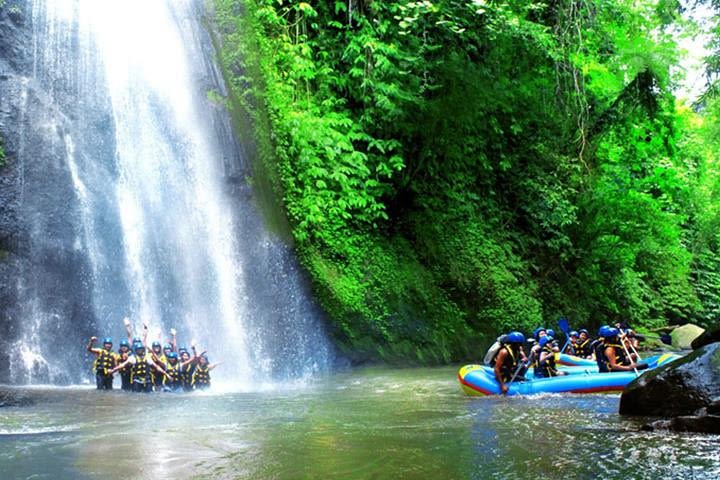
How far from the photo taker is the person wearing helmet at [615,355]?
10.8m

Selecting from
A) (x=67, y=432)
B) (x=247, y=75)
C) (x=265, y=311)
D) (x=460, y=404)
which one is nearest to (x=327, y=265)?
(x=265, y=311)

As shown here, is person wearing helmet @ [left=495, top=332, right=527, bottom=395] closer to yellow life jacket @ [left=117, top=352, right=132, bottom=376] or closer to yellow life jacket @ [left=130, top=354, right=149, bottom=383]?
yellow life jacket @ [left=130, top=354, right=149, bottom=383]

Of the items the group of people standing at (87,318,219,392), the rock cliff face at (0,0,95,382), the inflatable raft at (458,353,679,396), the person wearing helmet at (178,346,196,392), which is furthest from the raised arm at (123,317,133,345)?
the inflatable raft at (458,353,679,396)

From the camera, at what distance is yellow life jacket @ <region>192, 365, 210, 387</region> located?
482 inches

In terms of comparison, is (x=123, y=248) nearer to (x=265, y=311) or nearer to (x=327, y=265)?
(x=265, y=311)

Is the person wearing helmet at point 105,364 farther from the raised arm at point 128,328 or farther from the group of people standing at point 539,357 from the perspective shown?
the group of people standing at point 539,357

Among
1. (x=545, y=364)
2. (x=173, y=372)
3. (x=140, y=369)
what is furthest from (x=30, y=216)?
(x=545, y=364)

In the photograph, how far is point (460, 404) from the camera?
956 cm

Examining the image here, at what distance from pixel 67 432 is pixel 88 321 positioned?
23.2ft

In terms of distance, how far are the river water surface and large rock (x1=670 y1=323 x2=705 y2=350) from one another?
1264 centimetres

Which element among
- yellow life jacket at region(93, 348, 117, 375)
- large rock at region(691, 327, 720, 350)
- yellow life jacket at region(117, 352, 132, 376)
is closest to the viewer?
large rock at region(691, 327, 720, 350)

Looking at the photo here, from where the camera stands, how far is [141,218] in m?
15.2

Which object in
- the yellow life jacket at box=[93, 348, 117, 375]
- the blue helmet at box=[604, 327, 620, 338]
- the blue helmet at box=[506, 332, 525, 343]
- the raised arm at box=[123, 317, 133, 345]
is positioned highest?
the raised arm at box=[123, 317, 133, 345]

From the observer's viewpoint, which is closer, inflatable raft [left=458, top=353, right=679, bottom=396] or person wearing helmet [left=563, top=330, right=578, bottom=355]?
inflatable raft [left=458, top=353, right=679, bottom=396]
